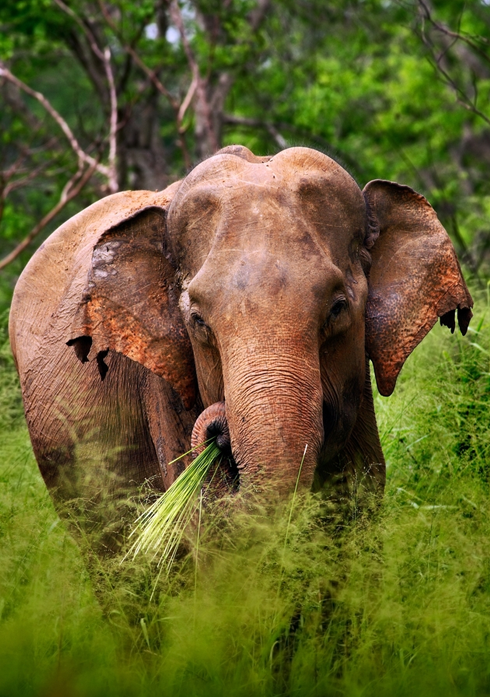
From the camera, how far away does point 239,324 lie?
149 inches

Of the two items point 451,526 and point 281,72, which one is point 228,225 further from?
point 281,72

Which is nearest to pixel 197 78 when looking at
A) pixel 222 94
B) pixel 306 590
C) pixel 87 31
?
pixel 87 31

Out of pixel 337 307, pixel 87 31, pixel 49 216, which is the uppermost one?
pixel 87 31

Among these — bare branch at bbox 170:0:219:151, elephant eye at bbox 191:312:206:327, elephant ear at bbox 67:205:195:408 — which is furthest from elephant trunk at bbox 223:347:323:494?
bare branch at bbox 170:0:219:151

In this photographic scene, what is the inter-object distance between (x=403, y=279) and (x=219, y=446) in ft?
3.87

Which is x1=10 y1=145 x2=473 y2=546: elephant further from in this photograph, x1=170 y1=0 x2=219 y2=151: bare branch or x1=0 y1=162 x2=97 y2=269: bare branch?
x1=170 y1=0 x2=219 y2=151: bare branch

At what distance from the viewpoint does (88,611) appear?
12.4 feet

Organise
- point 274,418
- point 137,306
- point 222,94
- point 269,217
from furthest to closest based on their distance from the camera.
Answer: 1. point 222,94
2. point 137,306
3. point 269,217
4. point 274,418

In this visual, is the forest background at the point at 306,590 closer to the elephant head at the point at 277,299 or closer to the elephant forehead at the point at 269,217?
the elephant head at the point at 277,299

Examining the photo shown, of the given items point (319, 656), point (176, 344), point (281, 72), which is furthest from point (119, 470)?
point (281, 72)

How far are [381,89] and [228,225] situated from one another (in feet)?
51.6

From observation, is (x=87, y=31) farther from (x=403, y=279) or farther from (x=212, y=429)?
(x=212, y=429)

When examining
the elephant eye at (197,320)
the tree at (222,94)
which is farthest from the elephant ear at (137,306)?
the tree at (222,94)

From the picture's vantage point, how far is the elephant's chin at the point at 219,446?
3.87 metres
